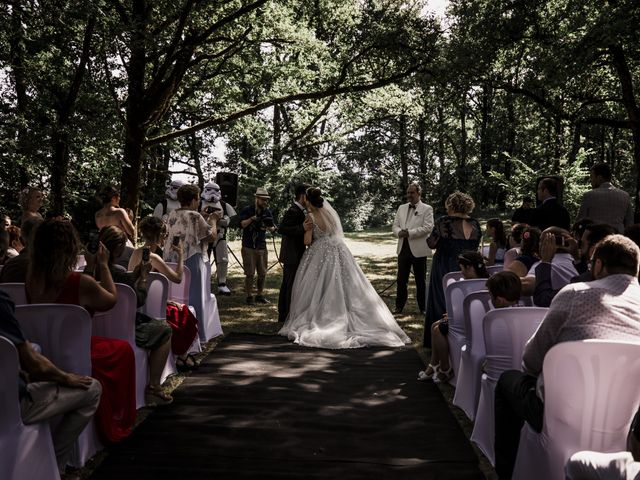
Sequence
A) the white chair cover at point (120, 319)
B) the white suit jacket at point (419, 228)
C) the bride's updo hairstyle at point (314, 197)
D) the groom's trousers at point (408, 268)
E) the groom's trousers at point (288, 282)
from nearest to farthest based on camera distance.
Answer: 1. the white chair cover at point (120, 319)
2. the bride's updo hairstyle at point (314, 197)
3. the groom's trousers at point (288, 282)
4. the white suit jacket at point (419, 228)
5. the groom's trousers at point (408, 268)

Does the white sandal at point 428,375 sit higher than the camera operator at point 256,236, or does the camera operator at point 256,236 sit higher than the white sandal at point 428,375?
the camera operator at point 256,236

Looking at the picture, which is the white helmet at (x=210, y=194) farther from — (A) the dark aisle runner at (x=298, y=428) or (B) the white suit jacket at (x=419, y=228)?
(A) the dark aisle runner at (x=298, y=428)

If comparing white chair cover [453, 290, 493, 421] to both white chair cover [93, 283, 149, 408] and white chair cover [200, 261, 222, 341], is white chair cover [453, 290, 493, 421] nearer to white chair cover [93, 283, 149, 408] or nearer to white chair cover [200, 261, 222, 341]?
white chair cover [93, 283, 149, 408]

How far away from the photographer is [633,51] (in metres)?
12.6

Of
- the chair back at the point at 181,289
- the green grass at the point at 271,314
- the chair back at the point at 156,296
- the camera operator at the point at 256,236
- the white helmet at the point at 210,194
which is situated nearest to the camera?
the green grass at the point at 271,314

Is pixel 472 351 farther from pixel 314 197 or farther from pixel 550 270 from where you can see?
pixel 314 197

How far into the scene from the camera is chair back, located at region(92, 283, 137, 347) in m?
4.27

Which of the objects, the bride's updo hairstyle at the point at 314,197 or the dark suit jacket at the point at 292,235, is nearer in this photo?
the bride's updo hairstyle at the point at 314,197

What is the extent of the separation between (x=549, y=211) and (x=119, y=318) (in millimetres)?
4962

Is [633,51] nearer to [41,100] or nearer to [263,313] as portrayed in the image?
[263,313]

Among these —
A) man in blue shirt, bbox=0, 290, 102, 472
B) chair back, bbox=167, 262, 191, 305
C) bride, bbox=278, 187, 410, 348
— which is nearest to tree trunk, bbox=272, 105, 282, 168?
bride, bbox=278, 187, 410, 348

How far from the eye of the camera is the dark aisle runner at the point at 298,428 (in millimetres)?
3676

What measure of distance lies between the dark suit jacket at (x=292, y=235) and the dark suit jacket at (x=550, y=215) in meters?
2.92

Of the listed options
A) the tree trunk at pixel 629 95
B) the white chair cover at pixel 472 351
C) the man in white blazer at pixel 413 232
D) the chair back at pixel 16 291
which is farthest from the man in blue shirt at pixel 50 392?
the tree trunk at pixel 629 95
